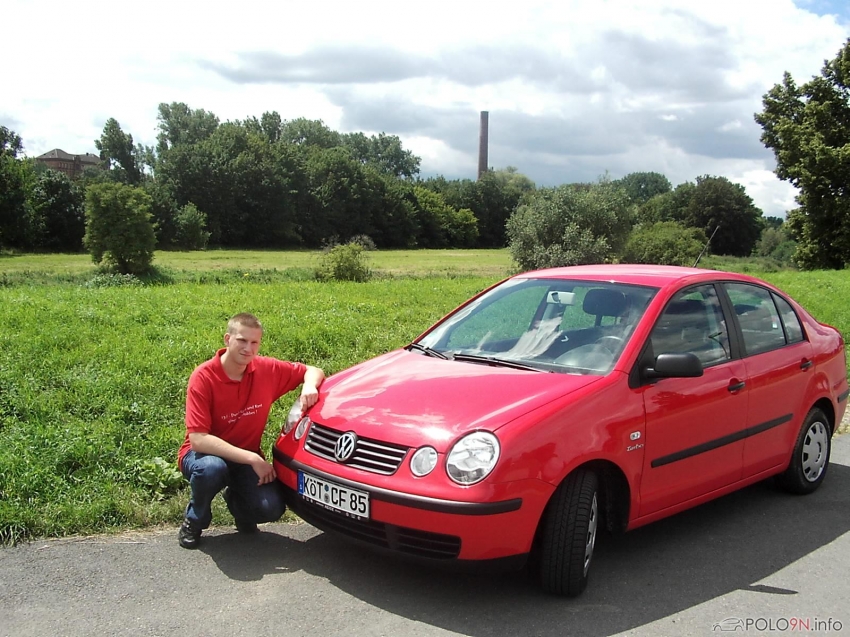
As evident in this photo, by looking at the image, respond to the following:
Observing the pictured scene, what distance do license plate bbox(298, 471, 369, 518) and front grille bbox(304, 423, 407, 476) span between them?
119 millimetres

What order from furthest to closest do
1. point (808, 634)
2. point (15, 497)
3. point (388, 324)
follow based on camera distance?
point (388, 324), point (15, 497), point (808, 634)

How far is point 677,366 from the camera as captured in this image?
4.10m

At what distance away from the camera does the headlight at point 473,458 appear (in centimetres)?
351

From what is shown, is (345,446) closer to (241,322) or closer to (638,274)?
(241,322)

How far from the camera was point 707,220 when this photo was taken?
8238cm

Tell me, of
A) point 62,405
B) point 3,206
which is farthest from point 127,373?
point 3,206

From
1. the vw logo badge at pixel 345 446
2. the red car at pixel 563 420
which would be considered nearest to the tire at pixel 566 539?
the red car at pixel 563 420

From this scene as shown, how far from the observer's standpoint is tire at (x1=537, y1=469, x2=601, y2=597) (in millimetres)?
3660

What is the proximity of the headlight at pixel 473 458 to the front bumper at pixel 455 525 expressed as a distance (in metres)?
0.12

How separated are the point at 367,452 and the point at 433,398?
1.49 feet

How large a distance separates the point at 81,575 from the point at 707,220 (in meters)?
85.3

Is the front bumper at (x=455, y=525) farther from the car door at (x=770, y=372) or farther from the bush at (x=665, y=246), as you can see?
the bush at (x=665, y=246)

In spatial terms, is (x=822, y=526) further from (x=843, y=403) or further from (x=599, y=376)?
(x=599, y=376)

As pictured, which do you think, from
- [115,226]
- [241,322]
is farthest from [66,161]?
[241,322]
